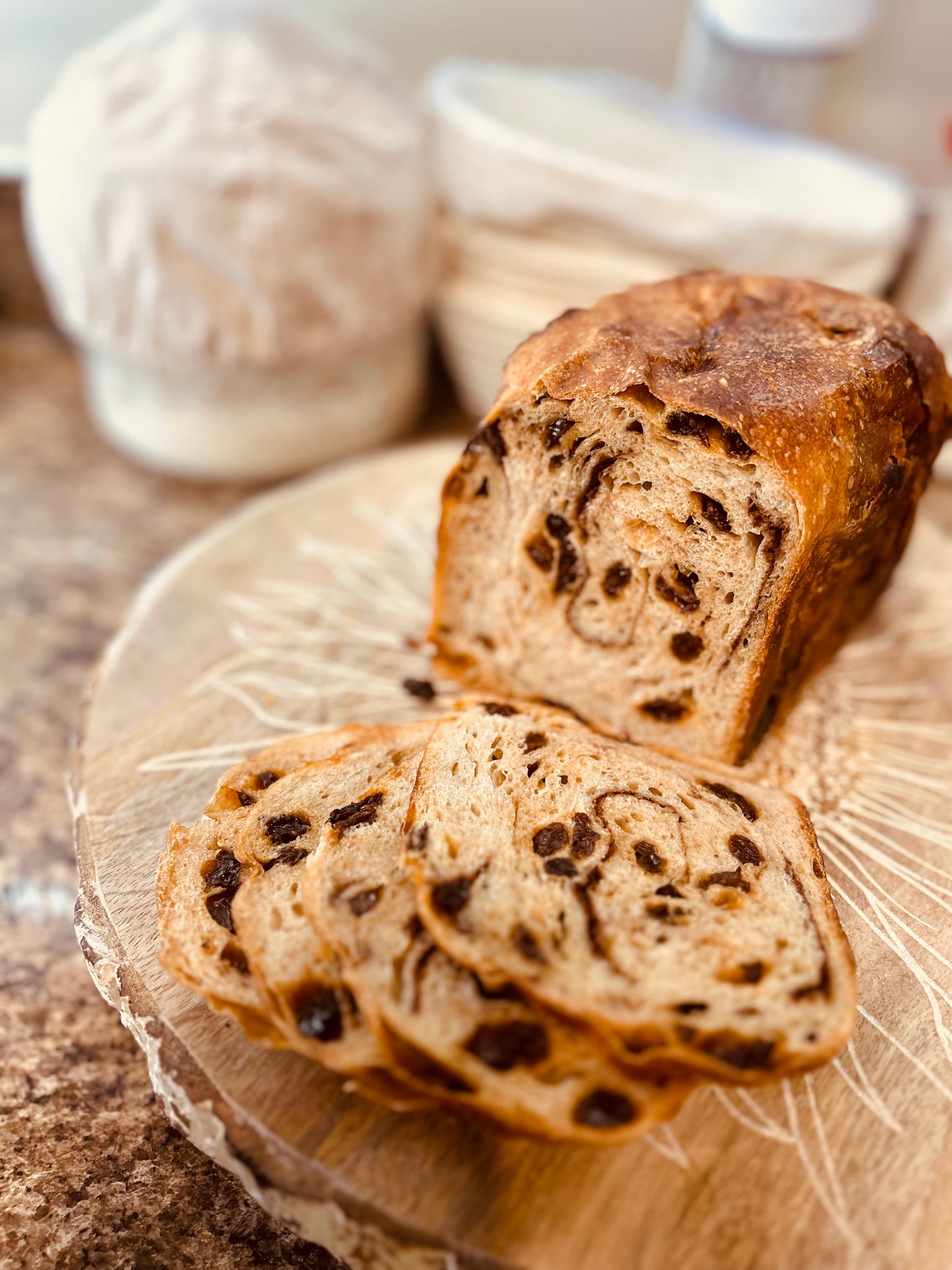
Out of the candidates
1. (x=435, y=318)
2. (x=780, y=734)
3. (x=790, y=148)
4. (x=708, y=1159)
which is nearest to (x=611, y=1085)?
(x=708, y=1159)

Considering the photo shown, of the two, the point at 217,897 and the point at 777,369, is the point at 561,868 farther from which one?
the point at 777,369

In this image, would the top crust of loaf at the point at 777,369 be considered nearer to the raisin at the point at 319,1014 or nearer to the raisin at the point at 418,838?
the raisin at the point at 418,838

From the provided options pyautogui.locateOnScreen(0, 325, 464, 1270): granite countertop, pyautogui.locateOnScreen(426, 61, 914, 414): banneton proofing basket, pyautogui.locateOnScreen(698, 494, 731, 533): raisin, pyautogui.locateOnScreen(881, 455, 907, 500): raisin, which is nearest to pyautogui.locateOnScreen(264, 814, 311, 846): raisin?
pyautogui.locateOnScreen(0, 325, 464, 1270): granite countertop

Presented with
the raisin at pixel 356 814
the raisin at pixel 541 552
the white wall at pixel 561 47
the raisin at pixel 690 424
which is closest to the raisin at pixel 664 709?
the raisin at pixel 541 552

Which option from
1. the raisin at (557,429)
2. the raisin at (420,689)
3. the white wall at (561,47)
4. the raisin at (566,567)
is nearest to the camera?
the raisin at (557,429)

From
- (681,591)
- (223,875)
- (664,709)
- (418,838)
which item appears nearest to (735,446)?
(681,591)

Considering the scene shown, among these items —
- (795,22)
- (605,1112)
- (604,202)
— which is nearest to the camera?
(605,1112)

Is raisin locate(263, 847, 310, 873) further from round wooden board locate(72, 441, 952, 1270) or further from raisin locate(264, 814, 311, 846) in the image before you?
round wooden board locate(72, 441, 952, 1270)
